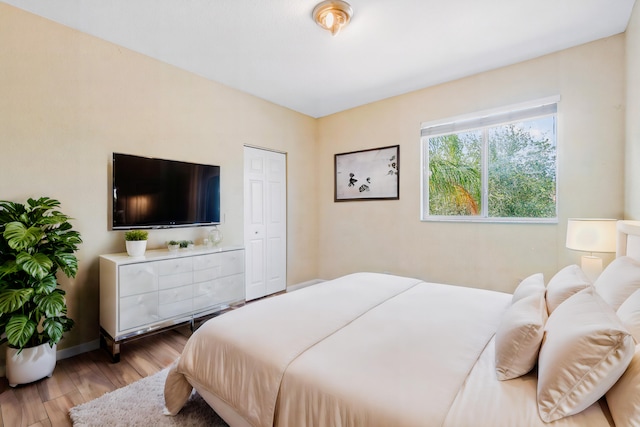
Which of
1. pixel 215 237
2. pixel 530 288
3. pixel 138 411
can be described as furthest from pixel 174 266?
pixel 530 288

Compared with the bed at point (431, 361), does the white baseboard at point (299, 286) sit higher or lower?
lower

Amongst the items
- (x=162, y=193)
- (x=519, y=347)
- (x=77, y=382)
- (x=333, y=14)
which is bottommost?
(x=77, y=382)

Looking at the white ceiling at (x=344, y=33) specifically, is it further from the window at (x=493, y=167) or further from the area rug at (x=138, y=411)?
the area rug at (x=138, y=411)

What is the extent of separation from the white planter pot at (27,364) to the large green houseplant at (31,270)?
46 mm

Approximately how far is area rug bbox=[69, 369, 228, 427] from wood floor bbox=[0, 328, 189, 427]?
0.10 meters

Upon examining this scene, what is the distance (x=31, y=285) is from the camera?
1.99 metres

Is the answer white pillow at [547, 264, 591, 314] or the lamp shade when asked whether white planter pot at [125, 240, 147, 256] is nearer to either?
white pillow at [547, 264, 591, 314]

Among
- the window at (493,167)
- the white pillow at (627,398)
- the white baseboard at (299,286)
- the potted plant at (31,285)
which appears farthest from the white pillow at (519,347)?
the white baseboard at (299,286)

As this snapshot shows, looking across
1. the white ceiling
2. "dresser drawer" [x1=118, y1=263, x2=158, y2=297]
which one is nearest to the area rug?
"dresser drawer" [x1=118, y1=263, x2=158, y2=297]

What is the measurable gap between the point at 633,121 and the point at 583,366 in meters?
2.37

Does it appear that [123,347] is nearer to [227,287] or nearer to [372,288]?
[227,287]

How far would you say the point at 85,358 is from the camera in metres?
2.38

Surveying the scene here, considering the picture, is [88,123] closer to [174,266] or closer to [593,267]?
[174,266]

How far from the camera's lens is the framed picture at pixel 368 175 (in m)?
3.90
